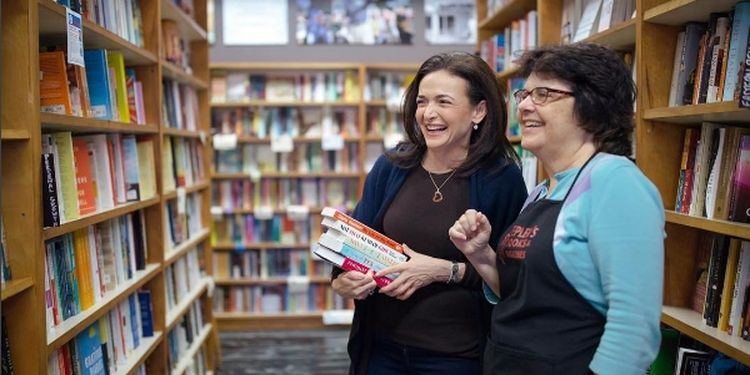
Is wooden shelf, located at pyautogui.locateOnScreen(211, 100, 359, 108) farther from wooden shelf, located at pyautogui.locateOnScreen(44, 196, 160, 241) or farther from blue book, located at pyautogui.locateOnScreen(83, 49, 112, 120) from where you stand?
blue book, located at pyautogui.locateOnScreen(83, 49, 112, 120)

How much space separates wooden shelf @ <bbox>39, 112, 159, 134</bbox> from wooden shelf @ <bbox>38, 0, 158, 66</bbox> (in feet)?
0.85

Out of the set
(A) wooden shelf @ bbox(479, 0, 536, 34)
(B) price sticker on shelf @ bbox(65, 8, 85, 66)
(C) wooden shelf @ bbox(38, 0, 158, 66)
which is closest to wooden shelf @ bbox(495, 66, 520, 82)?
(A) wooden shelf @ bbox(479, 0, 536, 34)

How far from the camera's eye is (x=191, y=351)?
11.0 ft

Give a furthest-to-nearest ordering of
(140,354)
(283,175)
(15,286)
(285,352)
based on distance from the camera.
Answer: (283,175)
(285,352)
(140,354)
(15,286)

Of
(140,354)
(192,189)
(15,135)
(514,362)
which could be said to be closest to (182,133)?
(192,189)

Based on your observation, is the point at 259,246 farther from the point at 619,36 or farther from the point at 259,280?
the point at 619,36

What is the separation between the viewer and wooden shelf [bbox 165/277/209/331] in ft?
9.55

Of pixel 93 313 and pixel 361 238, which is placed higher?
pixel 361 238

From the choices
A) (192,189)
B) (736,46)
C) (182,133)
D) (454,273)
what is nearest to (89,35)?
(182,133)

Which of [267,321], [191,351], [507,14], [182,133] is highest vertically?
[507,14]

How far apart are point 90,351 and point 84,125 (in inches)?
28.8

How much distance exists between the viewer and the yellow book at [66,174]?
1.82m

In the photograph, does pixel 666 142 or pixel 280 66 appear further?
pixel 280 66

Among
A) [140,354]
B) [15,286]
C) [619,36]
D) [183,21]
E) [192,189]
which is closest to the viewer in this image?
[15,286]
